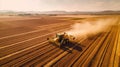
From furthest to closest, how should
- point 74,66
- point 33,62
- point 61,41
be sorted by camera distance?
point 61,41 < point 33,62 < point 74,66

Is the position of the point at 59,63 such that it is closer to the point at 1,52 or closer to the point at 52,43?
the point at 52,43

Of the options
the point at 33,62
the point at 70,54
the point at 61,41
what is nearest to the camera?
the point at 33,62

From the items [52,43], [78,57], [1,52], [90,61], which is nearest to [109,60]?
[90,61]

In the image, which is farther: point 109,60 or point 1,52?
point 1,52

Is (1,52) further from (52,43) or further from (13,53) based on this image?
(52,43)

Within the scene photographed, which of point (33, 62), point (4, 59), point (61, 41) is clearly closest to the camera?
point (33, 62)

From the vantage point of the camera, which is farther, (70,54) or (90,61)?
(70,54)

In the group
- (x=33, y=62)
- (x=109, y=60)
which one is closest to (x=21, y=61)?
(x=33, y=62)

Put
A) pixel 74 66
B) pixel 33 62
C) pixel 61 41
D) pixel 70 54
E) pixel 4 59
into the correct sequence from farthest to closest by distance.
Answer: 1. pixel 61 41
2. pixel 70 54
3. pixel 4 59
4. pixel 33 62
5. pixel 74 66
